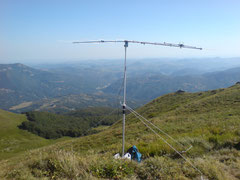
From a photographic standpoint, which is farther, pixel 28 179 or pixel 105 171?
pixel 105 171

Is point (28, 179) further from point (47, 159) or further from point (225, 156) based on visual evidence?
point (225, 156)

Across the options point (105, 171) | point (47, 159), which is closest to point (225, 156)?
point (105, 171)

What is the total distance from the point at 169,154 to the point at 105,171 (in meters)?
2.53

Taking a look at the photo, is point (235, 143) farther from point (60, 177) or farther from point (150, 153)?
point (60, 177)

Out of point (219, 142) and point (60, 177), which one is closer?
point (60, 177)

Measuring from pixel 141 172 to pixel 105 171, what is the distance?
960mm

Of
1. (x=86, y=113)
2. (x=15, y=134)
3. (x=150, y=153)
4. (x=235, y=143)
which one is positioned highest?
(x=235, y=143)

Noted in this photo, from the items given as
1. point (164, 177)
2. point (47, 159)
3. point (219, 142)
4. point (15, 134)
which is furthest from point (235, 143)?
point (15, 134)

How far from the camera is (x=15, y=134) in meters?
55.0

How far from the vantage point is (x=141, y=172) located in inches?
169

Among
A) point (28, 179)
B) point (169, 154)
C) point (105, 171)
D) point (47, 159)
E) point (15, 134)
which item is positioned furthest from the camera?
point (15, 134)

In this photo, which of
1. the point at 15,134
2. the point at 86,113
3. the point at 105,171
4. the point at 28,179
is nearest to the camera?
the point at 28,179

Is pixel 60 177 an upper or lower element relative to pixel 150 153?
upper

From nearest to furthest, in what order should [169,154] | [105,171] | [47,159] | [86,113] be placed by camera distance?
1. [105,171]
2. [47,159]
3. [169,154]
4. [86,113]
